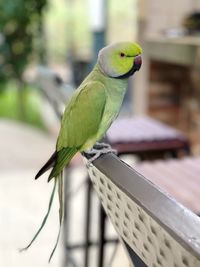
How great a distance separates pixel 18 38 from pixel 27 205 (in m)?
2.55

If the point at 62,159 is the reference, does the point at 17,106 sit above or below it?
below

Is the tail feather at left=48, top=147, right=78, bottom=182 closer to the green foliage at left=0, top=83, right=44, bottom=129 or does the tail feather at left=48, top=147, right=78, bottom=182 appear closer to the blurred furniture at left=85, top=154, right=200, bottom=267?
the blurred furniture at left=85, top=154, right=200, bottom=267

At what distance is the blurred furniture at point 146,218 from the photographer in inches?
19.9

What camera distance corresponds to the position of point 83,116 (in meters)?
0.75

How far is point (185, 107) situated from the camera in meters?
2.89

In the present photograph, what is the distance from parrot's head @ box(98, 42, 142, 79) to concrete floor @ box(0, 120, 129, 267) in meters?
1.52

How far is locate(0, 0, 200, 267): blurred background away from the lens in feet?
7.83

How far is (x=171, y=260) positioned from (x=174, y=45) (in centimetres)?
176

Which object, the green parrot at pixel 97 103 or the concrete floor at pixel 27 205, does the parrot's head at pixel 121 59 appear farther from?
the concrete floor at pixel 27 205

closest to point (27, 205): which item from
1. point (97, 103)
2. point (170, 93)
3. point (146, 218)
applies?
point (170, 93)

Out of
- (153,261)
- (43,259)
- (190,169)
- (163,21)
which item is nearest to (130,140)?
(190,169)

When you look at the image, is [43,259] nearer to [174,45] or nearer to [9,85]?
[174,45]

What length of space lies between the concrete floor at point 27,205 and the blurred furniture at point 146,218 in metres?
1.46

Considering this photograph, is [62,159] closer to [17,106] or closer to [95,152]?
[95,152]
